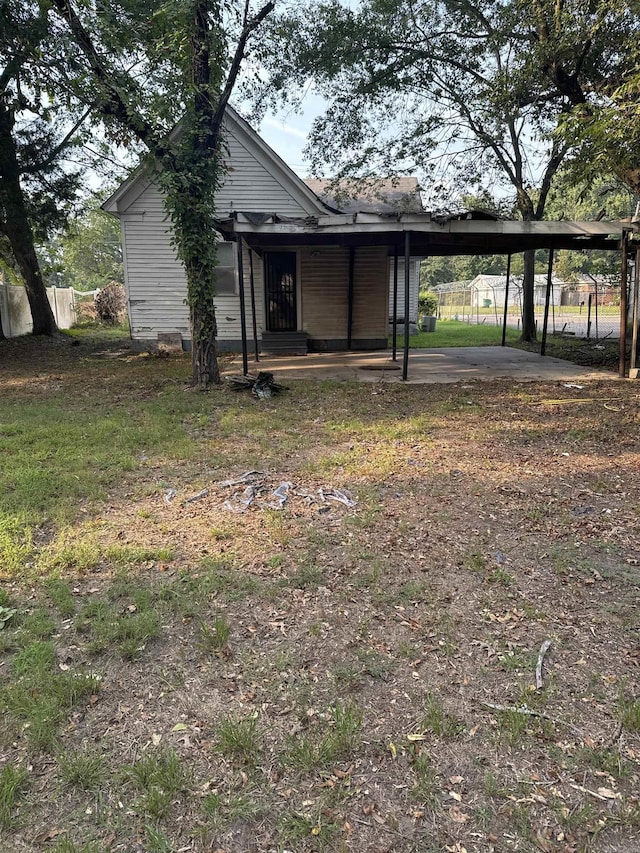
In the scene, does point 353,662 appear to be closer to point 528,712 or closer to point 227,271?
point 528,712

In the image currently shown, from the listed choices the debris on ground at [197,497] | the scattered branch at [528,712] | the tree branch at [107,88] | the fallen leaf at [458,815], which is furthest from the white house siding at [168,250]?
the fallen leaf at [458,815]

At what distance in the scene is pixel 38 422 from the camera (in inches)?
259

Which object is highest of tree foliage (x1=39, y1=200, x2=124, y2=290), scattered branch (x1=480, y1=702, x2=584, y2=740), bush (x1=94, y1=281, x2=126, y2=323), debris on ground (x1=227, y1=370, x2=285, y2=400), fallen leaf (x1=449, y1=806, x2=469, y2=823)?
tree foliage (x1=39, y1=200, x2=124, y2=290)

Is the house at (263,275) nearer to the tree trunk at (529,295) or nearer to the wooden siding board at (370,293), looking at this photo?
the wooden siding board at (370,293)

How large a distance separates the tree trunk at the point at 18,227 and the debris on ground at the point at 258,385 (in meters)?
9.18

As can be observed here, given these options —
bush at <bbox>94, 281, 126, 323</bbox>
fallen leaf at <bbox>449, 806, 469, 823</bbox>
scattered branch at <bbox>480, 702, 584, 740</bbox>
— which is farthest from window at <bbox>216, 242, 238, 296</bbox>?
bush at <bbox>94, 281, 126, 323</bbox>

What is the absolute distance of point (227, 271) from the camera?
1384 centimetres

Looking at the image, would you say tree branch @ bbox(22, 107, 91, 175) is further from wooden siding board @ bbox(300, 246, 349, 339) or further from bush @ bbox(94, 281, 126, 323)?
bush @ bbox(94, 281, 126, 323)

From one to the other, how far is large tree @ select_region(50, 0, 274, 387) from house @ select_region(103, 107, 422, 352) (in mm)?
4565

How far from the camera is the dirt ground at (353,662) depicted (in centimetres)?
170

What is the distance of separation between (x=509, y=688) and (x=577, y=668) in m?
0.37

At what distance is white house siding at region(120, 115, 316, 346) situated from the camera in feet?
43.4

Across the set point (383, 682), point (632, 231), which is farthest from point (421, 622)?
point (632, 231)

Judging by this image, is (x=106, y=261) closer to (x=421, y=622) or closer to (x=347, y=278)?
(x=347, y=278)
